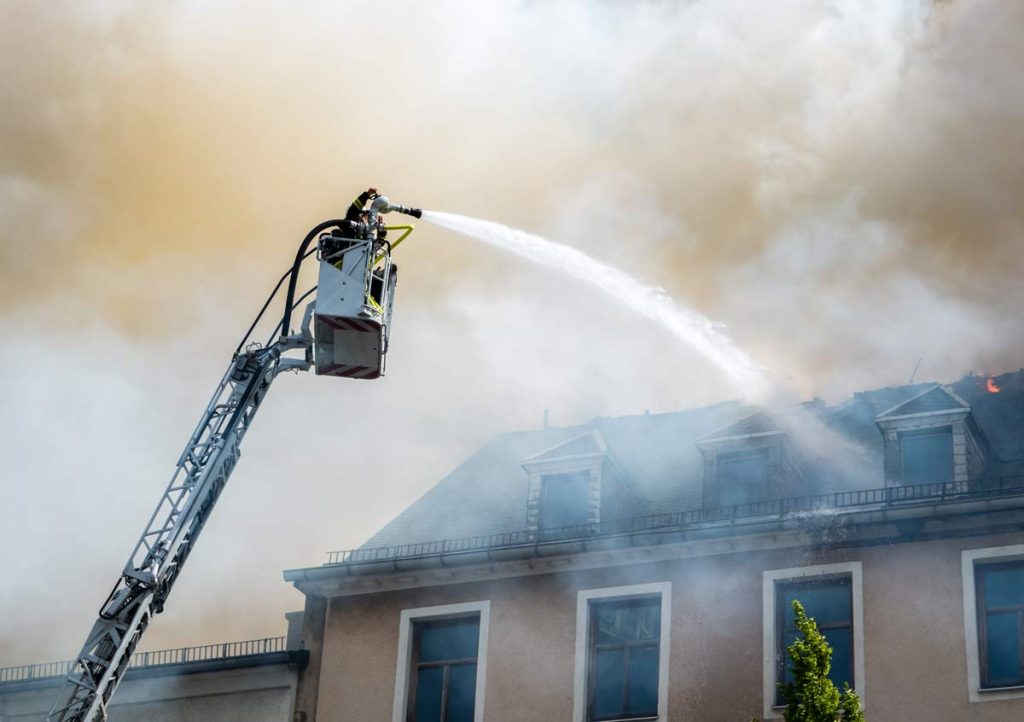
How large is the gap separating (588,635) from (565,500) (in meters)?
2.83

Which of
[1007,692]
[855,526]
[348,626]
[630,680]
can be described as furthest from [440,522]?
[1007,692]

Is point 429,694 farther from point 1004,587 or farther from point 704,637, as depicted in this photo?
point 1004,587

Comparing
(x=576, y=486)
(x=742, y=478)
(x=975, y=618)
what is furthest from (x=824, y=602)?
(x=576, y=486)

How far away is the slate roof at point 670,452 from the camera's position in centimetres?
3578

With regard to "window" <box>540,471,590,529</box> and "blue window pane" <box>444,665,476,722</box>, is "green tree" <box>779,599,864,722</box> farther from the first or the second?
"window" <box>540,471,590,529</box>

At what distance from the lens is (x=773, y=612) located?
3400 cm

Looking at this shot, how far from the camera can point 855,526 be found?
33656 mm

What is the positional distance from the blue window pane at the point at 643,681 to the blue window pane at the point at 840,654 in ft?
9.92

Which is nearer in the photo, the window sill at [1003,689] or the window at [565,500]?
the window sill at [1003,689]

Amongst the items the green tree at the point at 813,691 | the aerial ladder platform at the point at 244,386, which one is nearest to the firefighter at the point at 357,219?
the aerial ladder platform at the point at 244,386

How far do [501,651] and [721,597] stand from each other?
3998 millimetres

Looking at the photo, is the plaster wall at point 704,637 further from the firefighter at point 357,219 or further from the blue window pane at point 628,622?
the firefighter at point 357,219

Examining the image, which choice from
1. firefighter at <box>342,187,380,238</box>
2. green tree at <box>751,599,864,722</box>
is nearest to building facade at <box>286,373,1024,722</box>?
green tree at <box>751,599,864,722</box>

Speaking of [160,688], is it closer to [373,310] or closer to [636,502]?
[636,502]
